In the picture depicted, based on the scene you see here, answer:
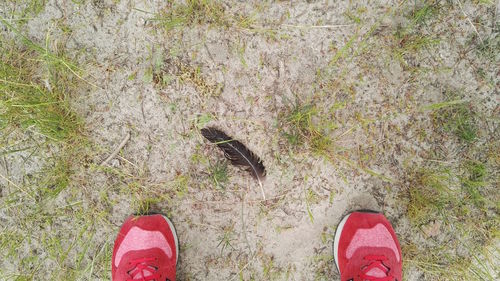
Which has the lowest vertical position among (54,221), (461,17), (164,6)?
(54,221)

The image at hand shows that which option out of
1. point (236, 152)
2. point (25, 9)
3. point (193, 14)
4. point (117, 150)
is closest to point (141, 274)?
point (117, 150)

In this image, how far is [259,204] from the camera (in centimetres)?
231

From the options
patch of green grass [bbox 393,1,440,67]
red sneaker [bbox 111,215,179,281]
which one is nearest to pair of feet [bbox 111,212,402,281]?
red sneaker [bbox 111,215,179,281]

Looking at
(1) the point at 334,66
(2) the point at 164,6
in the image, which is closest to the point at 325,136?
(1) the point at 334,66

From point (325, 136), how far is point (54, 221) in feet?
6.37

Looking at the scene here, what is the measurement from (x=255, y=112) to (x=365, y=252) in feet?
3.92

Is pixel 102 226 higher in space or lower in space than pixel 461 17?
lower

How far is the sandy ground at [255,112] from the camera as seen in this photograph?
225 centimetres

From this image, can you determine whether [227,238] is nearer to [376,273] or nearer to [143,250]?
A: [143,250]

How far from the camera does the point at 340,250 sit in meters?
2.28

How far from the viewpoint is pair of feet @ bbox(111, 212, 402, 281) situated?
7.39 ft

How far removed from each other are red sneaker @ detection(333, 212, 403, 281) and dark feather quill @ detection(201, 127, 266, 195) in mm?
674

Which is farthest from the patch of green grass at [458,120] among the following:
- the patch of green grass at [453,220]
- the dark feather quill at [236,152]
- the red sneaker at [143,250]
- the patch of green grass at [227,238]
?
the red sneaker at [143,250]

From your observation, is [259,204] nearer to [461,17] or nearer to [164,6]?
[164,6]
